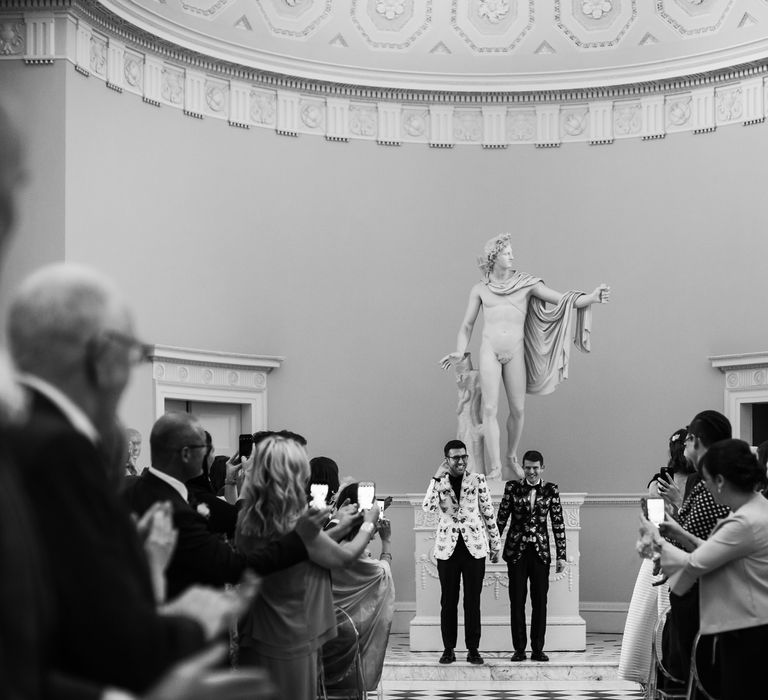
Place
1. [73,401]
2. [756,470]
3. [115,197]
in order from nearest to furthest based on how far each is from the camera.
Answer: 1. [73,401]
2. [756,470]
3. [115,197]

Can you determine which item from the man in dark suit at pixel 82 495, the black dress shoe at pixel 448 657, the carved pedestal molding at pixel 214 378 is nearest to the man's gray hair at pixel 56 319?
the man in dark suit at pixel 82 495

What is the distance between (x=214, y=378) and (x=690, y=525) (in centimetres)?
955

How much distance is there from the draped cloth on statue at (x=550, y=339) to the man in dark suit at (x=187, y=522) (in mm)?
8538

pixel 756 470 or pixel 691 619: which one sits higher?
pixel 756 470

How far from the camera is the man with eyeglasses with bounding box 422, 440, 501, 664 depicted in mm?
→ 10992

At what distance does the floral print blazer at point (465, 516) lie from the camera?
36.1 feet

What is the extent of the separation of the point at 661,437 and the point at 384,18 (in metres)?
6.55

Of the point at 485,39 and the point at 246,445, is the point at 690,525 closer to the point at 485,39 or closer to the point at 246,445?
the point at 246,445

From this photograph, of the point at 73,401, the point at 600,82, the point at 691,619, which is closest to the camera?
the point at 73,401

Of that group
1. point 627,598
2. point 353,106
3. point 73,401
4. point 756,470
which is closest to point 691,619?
point 756,470

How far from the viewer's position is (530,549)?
11180mm

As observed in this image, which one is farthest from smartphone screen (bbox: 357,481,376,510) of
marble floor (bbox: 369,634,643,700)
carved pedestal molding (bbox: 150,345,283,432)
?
carved pedestal molding (bbox: 150,345,283,432)

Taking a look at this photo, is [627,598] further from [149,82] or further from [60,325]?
[60,325]

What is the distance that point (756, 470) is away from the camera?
4844 millimetres
